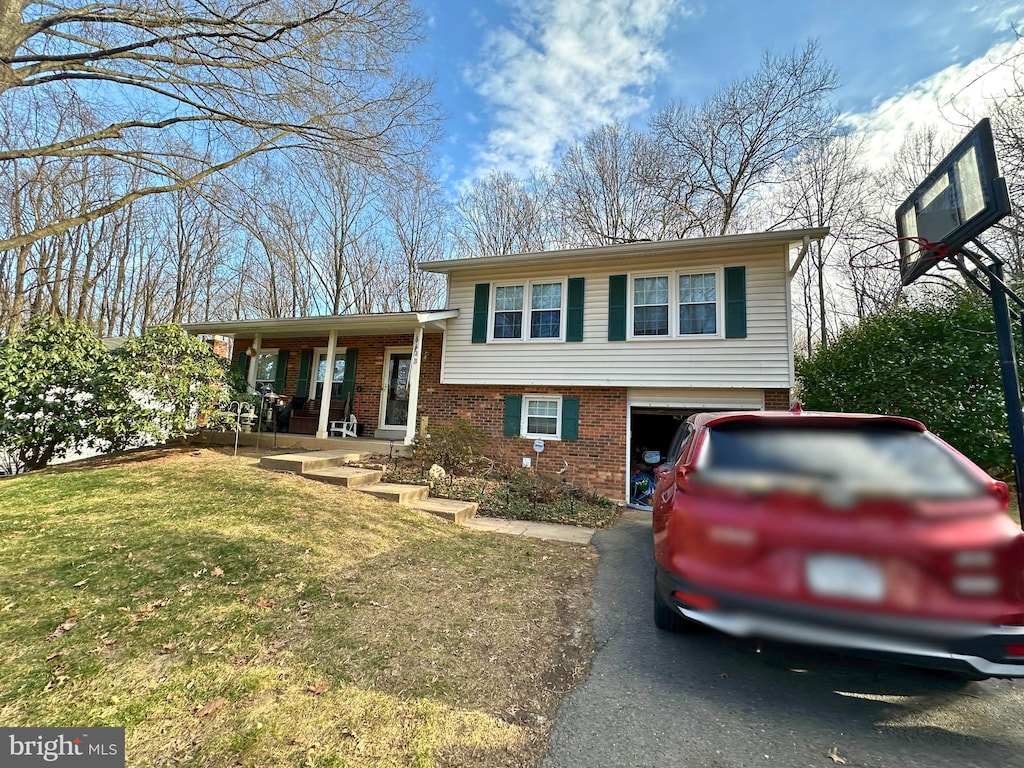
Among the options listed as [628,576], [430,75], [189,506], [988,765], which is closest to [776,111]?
[430,75]

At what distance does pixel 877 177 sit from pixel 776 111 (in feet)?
13.5

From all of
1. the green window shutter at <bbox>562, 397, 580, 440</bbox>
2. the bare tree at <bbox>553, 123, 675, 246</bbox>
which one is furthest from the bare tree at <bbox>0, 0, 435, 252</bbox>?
the bare tree at <bbox>553, 123, 675, 246</bbox>

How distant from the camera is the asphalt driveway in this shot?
1.94 metres

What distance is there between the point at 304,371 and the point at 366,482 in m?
6.34

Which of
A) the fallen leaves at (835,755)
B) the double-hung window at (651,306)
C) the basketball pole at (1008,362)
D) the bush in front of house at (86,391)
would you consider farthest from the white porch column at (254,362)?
the basketball pole at (1008,362)

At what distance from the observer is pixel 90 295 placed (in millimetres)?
18250

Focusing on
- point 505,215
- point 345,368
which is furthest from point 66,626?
point 505,215

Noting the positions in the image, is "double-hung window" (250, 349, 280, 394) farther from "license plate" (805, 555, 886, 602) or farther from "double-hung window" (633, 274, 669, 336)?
"license plate" (805, 555, 886, 602)

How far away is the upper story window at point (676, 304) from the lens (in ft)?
28.4

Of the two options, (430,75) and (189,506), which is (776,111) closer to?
(430,75)

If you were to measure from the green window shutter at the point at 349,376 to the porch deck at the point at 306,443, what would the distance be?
1.40 meters

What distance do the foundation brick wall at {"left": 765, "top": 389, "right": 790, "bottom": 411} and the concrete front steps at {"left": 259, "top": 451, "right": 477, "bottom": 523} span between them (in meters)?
5.85

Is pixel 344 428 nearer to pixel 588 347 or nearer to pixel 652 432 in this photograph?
pixel 588 347

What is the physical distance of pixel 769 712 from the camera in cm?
224
